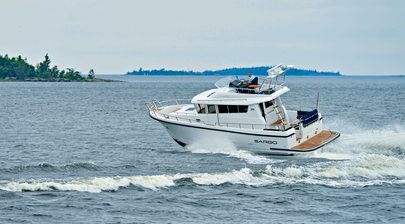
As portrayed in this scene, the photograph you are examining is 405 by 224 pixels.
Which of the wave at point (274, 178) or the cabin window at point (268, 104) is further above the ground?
the cabin window at point (268, 104)

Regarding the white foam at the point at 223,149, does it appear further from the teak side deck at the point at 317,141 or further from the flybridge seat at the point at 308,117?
the flybridge seat at the point at 308,117

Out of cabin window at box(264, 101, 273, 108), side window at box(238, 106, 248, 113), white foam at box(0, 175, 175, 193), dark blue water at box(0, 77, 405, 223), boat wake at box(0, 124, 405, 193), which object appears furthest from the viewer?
cabin window at box(264, 101, 273, 108)

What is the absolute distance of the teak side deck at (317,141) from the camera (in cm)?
3878

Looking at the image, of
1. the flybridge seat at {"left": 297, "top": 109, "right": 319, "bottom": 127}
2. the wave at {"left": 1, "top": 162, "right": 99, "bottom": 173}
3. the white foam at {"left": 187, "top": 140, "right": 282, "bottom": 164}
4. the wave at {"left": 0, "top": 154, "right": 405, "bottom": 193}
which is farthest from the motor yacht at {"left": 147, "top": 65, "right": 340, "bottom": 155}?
the wave at {"left": 1, "top": 162, "right": 99, "bottom": 173}

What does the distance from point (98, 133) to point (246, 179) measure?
74.3ft

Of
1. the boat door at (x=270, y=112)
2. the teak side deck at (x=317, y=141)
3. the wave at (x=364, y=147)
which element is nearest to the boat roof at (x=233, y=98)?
the boat door at (x=270, y=112)

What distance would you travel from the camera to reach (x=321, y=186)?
31.0 meters

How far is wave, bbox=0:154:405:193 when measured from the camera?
2967 centimetres

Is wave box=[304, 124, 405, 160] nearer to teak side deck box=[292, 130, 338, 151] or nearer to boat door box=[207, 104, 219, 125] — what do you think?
teak side deck box=[292, 130, 338, 151]

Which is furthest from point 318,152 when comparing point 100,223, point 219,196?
point 100,223

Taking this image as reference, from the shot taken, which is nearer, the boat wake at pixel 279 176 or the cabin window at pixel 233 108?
the boat wake at pixel 279 176

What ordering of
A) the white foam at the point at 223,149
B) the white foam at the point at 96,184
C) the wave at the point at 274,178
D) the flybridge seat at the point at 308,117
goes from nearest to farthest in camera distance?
the white foam at the point at 96,184, the wave at the point at 274,178, the white foam at the point at 223,149, the flybridge seat at the point at 308,117

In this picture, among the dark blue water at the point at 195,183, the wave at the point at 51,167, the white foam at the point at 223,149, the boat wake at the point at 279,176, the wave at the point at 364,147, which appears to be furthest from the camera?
the wave at the point at 364,147

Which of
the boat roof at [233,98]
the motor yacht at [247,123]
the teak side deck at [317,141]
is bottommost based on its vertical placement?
the teak side deck at [317,141]
